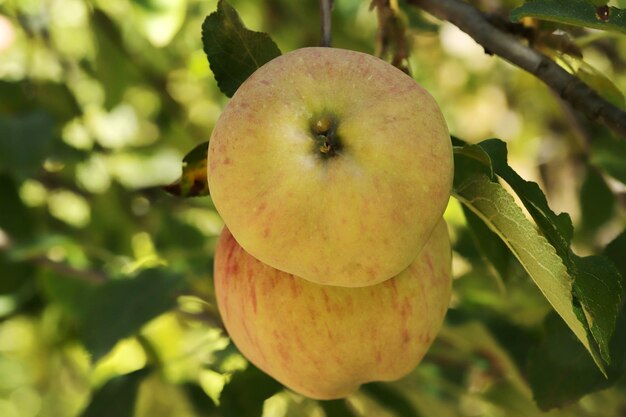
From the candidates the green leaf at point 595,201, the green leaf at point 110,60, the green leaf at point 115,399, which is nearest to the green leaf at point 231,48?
the green leaf at point 115,399

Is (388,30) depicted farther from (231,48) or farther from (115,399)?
(115,399)

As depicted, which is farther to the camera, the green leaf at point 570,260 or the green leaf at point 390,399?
the green leaf at point 390,399

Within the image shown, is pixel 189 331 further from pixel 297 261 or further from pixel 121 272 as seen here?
pixel 297 261

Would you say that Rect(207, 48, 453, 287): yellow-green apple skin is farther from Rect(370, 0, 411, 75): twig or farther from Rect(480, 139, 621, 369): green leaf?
Rect(370, 0, 411, 75): twig

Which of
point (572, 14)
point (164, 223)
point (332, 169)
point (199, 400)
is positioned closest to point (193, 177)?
point (332, 169)

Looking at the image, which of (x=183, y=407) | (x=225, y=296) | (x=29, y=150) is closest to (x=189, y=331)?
(x=183, y=407)

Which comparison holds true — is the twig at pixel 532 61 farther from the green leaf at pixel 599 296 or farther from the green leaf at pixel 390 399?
the green leaf at pixel 390 399
